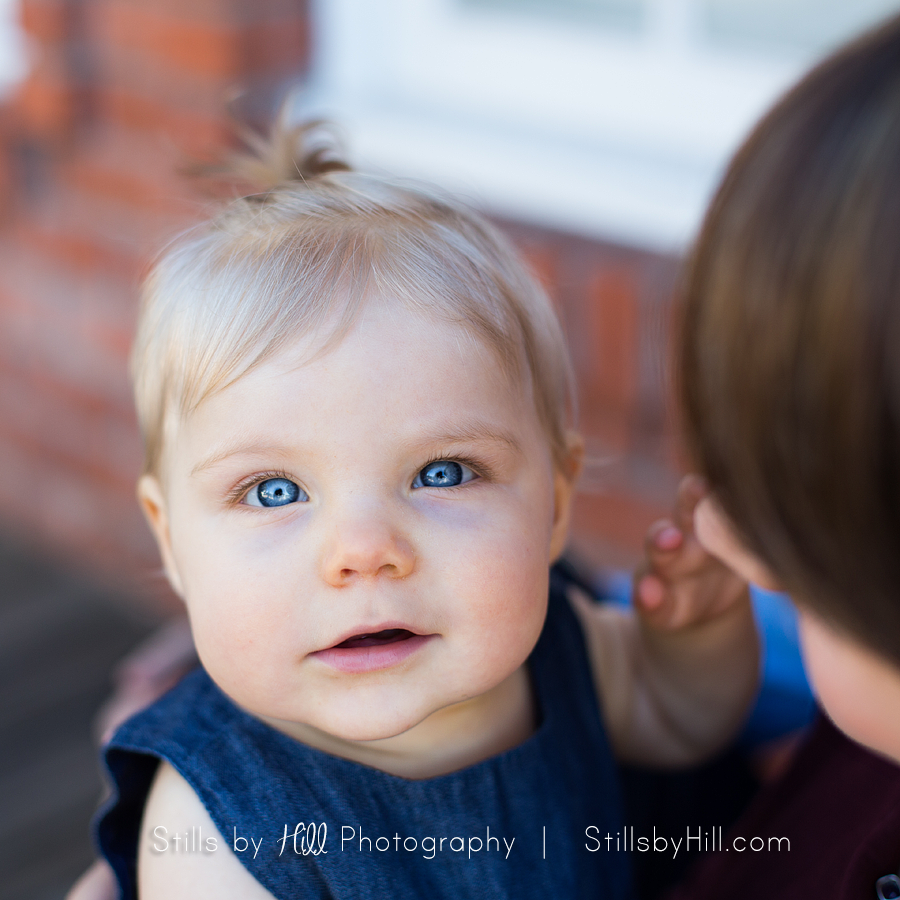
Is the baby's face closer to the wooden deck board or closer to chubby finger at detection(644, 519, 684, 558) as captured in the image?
chubby finger at detection(644, 519, 684, 558)

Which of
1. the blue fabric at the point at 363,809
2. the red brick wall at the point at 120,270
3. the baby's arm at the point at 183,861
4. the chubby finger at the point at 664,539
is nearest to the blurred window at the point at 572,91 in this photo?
the red brick wall at the point at 120,270

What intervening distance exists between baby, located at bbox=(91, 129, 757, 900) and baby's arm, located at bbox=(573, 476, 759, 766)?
150 millimetres

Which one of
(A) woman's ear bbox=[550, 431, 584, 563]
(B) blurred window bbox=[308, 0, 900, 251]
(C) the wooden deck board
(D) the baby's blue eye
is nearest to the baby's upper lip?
(D) the baby's blue eye

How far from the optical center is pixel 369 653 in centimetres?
95

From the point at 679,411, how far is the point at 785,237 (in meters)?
0.15

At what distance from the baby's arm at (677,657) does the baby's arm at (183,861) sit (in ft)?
1.63

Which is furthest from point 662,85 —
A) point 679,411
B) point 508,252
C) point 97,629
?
point 97,629

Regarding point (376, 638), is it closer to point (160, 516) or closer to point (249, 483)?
point (249, 483)

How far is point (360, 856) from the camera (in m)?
0.97

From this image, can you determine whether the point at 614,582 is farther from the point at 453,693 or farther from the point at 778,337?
the point at 778,337

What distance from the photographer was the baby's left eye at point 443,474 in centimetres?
100

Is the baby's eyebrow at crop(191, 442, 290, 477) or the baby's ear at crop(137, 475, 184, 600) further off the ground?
the baby's eyebrow at crop(191, 442, 290, 477)

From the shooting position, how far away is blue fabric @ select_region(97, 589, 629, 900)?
3.17 feet

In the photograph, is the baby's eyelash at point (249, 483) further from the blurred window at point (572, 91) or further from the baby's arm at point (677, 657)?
the blurred window at point (572, 91)
